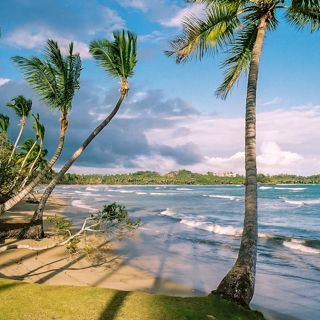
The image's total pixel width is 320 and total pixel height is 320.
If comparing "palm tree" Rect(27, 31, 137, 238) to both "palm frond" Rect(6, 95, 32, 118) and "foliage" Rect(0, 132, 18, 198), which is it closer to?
"foliage" Rect(0, 132, 18, 198)

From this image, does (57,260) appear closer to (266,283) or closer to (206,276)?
(206,276)

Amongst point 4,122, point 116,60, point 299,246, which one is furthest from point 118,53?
point 4,122

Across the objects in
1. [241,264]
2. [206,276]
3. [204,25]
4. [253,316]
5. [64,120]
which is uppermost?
[204,25]

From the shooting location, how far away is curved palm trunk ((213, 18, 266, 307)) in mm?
5758

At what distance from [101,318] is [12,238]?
9.38 m

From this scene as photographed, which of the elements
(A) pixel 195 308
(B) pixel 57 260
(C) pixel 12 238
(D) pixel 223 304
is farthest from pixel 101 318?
(C) pixel 12 238

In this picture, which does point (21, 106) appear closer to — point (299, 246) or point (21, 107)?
point (21, 107)

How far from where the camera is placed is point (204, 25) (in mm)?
9086

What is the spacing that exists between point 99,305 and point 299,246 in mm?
14065

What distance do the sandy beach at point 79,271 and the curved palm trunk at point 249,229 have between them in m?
2.92

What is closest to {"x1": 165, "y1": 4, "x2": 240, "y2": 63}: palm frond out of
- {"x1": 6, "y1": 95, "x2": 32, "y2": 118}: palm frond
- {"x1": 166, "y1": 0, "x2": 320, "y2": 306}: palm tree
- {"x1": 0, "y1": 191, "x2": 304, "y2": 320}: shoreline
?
{"x1": 166, "y1": 0, "x2": 320, "y2": 306}: palm tree

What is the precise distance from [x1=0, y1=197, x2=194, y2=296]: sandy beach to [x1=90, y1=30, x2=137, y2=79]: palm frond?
225 inches

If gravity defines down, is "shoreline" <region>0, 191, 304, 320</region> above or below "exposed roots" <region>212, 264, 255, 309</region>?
below

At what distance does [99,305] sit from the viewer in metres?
4.79
